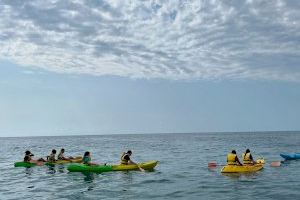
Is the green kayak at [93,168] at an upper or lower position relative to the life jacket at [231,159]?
lower

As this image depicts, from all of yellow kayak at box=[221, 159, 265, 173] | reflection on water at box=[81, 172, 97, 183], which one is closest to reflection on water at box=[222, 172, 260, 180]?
yellow kayak at box=[221, 159, 265, 173]

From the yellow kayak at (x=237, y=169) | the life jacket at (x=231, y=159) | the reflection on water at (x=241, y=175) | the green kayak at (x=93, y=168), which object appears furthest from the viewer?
the green kayak at (x=93, y=168)

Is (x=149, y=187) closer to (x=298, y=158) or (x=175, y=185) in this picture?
(x=175, y=185)

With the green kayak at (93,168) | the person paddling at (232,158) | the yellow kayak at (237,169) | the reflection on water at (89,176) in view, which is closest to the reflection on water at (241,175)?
the yellow kayak at (237,169)

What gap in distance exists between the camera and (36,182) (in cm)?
2781

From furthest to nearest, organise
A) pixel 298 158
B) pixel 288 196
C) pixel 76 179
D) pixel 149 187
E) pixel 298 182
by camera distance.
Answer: pixel 298 158 < pixel 76 179 < pixel 298 182 < pixel 149 187 < pixel 288 196

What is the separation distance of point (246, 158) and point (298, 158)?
1481 centimetres

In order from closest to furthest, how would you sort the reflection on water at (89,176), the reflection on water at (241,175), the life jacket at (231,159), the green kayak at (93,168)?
the reflection on water at (241,175), the reflection on water at (89,176), the life jacket at (231,159), the green kayak at (93,168)

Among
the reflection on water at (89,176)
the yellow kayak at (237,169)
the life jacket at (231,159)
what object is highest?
the life jacket at (231,159)

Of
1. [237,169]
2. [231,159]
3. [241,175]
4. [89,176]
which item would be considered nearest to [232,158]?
[231,159]

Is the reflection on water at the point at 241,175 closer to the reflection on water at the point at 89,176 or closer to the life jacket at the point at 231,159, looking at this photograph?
the life jacket at the point at 231,159

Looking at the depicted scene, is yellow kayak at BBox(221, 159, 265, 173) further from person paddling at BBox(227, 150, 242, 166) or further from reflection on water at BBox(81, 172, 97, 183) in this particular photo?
reflection on water at BBox(81, 172, 97, 183)

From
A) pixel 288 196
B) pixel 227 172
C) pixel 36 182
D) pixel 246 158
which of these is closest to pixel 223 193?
pixel 288 196

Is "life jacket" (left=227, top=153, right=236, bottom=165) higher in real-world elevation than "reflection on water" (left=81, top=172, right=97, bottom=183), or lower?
higher
